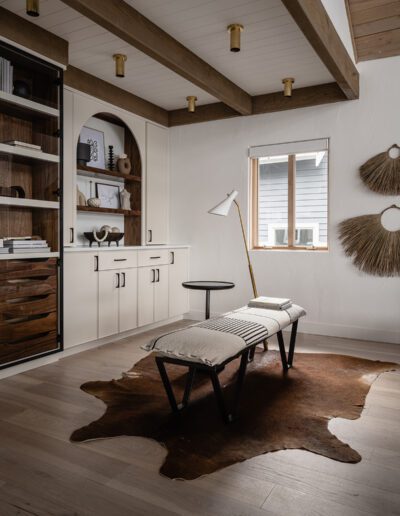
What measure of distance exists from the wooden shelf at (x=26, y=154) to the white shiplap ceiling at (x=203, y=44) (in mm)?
899

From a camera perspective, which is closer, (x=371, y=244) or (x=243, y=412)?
(x=243, y=412)

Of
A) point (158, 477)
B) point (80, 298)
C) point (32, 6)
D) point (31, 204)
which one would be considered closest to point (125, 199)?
point (80, 298)

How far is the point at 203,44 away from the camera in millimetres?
3504

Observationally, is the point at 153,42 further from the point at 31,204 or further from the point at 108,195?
the point at 108,195

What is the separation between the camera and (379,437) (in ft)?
7.36

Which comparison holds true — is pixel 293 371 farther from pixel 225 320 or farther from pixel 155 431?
pixel 155 431

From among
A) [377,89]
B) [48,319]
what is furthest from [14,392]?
[377,89]

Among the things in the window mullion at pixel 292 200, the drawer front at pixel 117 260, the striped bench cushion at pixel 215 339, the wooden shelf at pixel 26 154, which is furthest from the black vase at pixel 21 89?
the window mullion at pixel 292 200

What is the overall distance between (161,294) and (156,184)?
1.32m

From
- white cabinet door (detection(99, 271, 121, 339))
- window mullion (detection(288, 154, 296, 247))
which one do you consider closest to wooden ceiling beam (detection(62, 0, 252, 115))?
window mullion (detection(288, 154, 296, 247))

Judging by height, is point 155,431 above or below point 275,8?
below

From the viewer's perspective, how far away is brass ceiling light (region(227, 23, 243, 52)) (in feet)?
9.90

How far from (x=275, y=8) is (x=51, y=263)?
2.43 meters

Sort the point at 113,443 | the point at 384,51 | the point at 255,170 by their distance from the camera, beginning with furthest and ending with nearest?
1. the point at 255,170
2. the point at 384,51
3. the point at 113,443
